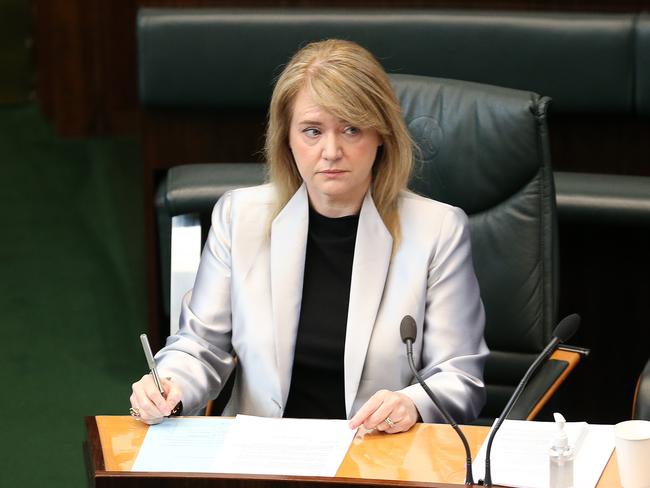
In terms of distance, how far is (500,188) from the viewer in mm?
2600

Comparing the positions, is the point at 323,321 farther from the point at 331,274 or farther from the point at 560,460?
the point at 560,460

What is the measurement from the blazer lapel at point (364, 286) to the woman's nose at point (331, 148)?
0.16m

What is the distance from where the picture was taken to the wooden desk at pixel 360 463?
1.77 metres

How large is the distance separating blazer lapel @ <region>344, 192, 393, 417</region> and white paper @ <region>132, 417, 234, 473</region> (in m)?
0.36

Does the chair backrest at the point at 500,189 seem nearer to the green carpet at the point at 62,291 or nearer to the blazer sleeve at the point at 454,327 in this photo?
the blazer sleeve at the point at 454,327

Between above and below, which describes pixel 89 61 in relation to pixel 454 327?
below

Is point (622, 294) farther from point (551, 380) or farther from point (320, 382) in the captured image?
point (320, 382)

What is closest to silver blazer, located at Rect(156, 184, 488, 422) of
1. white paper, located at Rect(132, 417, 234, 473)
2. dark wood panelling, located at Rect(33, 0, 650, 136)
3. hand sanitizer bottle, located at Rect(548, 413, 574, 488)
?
white paper, located at Rect(132, 417, 234, 473)

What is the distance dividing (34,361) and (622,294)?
72.5 inches

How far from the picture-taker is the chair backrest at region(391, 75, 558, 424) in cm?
257

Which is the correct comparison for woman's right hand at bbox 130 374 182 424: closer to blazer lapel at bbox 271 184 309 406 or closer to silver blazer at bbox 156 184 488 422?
silver blazer at bbox 156 184 488 422

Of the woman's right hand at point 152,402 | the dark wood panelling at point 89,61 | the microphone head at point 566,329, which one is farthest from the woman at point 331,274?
the dark wood panelling at point 89,61

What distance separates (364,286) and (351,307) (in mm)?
48

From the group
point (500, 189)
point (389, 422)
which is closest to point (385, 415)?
point (389, 422)
